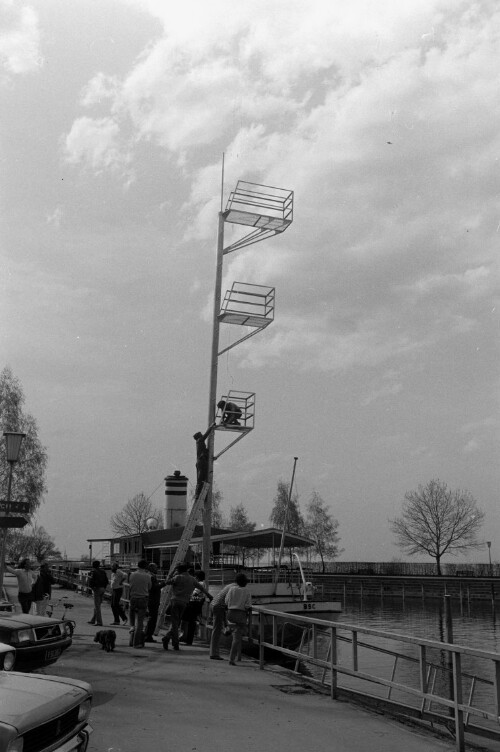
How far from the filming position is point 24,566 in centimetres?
1552

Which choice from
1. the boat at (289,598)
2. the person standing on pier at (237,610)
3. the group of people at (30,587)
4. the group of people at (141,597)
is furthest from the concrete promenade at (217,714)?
the boat at (289,598)

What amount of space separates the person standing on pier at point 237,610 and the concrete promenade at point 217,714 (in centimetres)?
32

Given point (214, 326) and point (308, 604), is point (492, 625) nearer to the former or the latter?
point (308, 604)

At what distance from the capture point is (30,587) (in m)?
15.6

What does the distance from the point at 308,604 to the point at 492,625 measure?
78.9 feet

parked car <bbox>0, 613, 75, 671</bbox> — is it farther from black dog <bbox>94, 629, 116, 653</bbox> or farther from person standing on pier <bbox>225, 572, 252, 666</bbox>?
black dog <bbox>94, 629, 116, 653</bbox>

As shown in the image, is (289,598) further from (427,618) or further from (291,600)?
(427,618)

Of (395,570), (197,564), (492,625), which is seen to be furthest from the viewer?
(395,570)

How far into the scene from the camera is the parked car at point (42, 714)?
457cm

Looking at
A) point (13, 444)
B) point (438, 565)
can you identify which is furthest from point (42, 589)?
point (438, 565)

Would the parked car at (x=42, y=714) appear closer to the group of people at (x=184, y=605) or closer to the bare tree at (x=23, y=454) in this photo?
the group of people at (x=184, y=605)

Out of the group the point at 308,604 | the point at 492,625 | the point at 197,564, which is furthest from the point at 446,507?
the point at 308,604

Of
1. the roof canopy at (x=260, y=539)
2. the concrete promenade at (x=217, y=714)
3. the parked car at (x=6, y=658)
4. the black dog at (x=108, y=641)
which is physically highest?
the roof canopy at (x=260, y=539)

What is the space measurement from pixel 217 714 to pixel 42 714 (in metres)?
3.98
